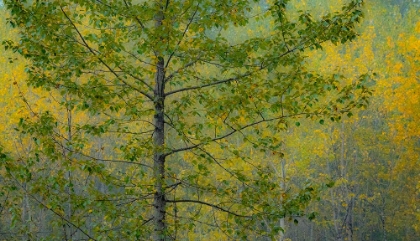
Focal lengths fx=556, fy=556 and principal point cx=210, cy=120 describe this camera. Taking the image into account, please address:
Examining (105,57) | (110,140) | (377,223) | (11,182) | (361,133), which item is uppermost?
(110,140)

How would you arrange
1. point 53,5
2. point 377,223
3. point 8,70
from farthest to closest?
point 377,223 < point 8,70 < point 53,5

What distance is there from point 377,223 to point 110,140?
13117mm

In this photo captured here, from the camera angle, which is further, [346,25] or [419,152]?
[419,152]

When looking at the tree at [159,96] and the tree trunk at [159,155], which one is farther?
the tree trunk at [159,155]

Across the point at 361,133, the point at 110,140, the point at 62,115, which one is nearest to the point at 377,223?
the point at 361,133

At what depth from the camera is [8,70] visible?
23.3 meters

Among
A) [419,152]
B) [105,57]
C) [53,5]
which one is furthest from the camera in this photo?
[419,152]

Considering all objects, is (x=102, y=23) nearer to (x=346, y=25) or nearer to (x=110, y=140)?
(x=346, y=25)

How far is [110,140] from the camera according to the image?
26875 mm

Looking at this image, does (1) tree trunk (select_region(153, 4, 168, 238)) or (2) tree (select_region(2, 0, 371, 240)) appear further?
(1) tree trunk (select_region(153, 4, 168, 238))

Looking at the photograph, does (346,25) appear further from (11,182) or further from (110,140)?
(110,140)

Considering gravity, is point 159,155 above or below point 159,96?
below

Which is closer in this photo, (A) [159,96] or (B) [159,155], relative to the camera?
(A) [159,96]

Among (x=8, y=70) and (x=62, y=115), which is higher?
(x=8, y=70)
